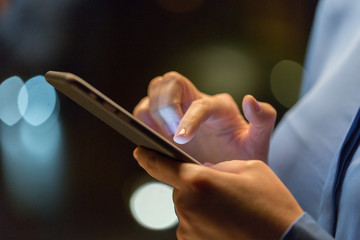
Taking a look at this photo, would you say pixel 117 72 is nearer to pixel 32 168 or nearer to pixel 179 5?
pixel 179 5

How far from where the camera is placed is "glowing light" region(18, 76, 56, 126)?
181cm

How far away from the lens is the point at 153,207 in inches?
75.4

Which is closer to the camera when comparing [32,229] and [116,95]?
[32,229]

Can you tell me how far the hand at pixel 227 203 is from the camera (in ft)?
1.13

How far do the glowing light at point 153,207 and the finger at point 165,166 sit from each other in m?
1.47

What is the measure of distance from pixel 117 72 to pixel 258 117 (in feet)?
4.79

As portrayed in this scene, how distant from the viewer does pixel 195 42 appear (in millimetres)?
1931

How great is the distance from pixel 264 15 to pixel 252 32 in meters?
0.13

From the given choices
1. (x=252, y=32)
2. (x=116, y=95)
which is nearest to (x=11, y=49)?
(x=116, y=95)

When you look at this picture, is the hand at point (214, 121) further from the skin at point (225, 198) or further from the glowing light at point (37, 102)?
the glowing light at point (37, 102)

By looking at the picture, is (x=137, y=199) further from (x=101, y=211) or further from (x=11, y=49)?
(x=11, y=49)

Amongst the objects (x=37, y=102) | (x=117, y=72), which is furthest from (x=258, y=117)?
(x=37, y=102)

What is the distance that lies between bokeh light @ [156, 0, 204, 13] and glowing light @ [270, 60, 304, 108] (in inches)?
25.6

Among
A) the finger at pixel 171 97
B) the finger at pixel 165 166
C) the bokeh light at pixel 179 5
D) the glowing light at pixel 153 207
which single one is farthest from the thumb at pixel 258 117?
the bokeh light at pixel 179 5
